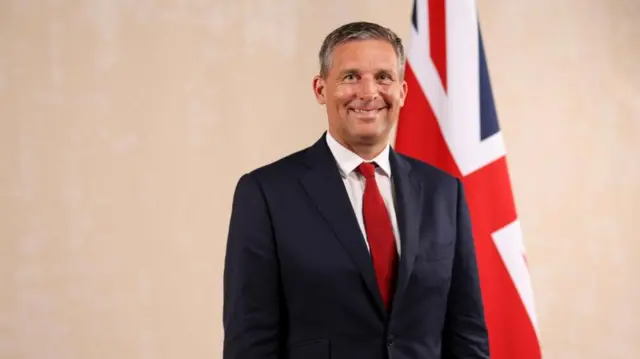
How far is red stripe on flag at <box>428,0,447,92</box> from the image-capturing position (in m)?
2.15

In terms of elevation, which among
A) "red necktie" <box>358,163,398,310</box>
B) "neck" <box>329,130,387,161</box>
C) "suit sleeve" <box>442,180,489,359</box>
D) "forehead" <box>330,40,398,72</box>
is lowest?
"suit sleeve" <box>442,180,489,359</box>

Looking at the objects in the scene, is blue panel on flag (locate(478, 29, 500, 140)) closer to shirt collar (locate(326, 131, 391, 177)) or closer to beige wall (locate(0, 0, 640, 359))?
beige wall (locate(0, 0, 640, 359))

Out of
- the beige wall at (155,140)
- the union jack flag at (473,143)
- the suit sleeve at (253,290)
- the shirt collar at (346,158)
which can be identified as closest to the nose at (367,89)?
the shirt collar at (346,158)

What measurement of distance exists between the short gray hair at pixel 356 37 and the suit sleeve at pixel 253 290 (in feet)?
0.99

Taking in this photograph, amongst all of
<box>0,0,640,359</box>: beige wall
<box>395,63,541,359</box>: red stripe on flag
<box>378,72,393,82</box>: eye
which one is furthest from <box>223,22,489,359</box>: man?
<box>0,0,640,359</box>: beige wall

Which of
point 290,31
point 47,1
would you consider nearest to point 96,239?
point 47,1

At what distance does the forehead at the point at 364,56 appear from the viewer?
1317 mm

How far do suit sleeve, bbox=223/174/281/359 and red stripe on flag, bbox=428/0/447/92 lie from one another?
3.43 ft

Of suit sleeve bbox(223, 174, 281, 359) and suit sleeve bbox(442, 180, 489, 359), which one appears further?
suit sleeve bbox(442, 180, 489, 359)

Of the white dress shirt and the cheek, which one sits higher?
the cheek

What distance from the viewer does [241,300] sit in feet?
4.08

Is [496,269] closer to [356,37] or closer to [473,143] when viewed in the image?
[473,143]

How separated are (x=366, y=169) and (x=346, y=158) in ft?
0.14

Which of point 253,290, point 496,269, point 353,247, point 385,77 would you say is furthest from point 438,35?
point 253,290
